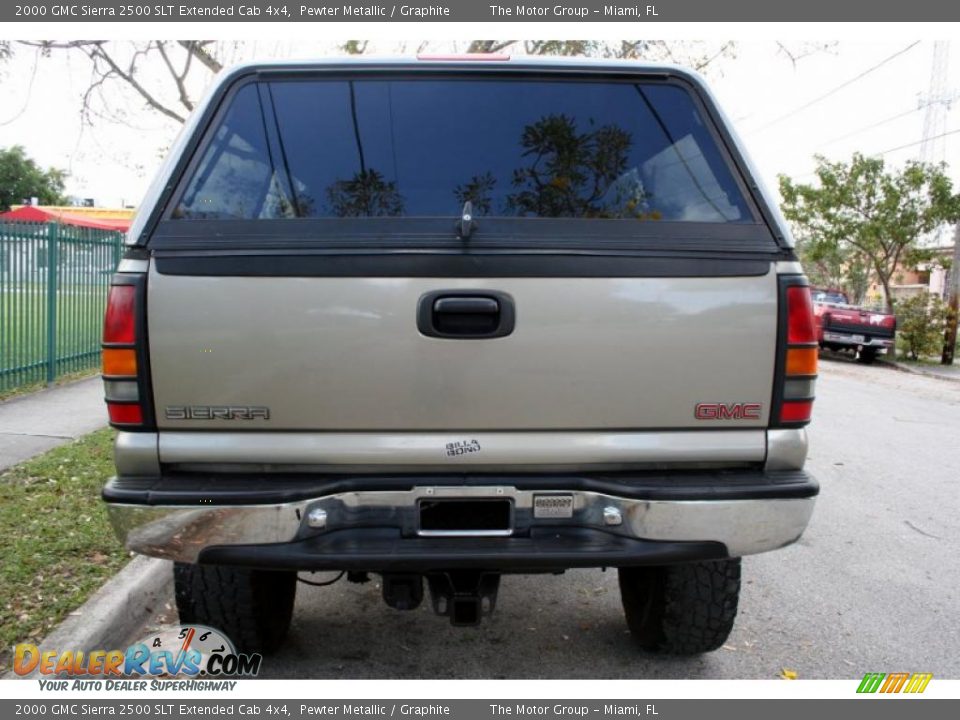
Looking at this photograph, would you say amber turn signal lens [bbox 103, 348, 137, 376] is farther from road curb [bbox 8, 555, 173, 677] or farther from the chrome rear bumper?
road curb [bbox 8, 555, 173, 677]

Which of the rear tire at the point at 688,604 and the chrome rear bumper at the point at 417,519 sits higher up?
the chrome rear bumper at the point at 417,519

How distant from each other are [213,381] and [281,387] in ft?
0.71

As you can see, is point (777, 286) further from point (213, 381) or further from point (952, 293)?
point (952, 293)

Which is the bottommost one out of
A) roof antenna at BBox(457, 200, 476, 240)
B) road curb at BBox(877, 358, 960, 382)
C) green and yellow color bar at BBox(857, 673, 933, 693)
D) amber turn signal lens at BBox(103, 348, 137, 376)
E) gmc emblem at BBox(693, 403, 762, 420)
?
road curb at BBox(877, 358, 960, 382)

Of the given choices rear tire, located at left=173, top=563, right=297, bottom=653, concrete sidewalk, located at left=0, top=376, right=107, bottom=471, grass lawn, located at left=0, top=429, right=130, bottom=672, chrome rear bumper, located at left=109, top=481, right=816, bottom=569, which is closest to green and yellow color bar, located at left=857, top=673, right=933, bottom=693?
chrome rear bumper, located at left=109, top=481, right=816, bottom=569

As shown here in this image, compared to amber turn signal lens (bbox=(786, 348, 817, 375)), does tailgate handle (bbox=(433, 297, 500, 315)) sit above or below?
above

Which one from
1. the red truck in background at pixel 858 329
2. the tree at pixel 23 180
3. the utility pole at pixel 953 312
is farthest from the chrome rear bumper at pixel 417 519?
the tree at pixel 23 180

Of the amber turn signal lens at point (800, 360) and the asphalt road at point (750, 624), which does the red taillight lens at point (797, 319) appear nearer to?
the amber turn signal lens at point (800, 360)

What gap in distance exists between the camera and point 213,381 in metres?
2.40

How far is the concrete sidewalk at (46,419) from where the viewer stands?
6.05 meters

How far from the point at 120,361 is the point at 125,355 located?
31mm

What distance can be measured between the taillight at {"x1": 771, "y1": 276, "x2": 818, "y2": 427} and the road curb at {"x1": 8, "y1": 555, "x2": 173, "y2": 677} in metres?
2.79

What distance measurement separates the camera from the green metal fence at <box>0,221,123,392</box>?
27.0ft

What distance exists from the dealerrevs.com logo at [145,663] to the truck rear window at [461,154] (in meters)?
1.65
